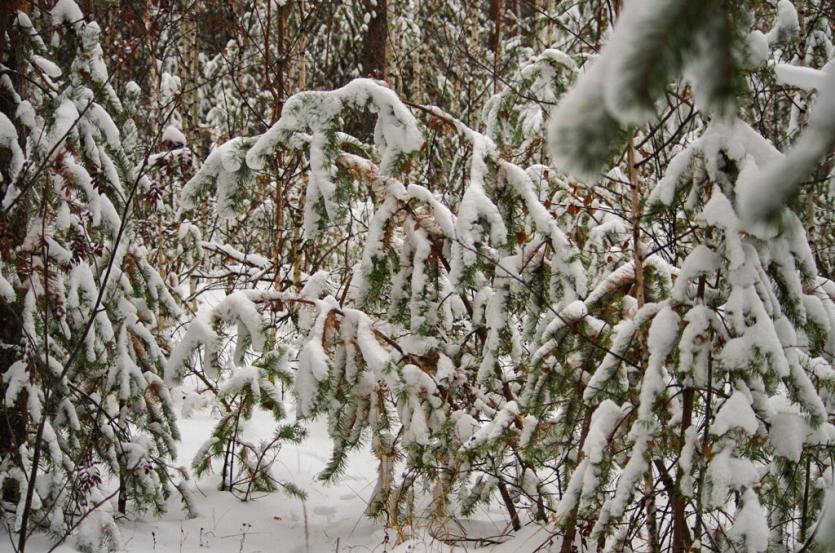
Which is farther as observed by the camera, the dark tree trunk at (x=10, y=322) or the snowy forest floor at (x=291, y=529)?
the snowy forest floor at (x=291, y=529)

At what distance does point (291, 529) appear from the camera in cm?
428

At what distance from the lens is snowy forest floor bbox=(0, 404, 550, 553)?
12.3ft

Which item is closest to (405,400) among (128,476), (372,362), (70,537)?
(372,362)

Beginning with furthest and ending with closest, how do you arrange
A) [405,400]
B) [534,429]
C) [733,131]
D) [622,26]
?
1. [405,400]
2. [534,429]
3. [733,131]
4. [622,26]

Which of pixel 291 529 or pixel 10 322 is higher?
pixel 10 322

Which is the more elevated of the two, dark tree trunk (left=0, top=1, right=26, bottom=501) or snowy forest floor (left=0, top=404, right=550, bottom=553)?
dark tree trunk (left=0, top=1, right=26, bottom=501)

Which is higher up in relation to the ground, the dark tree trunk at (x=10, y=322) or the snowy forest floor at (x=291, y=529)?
the dark tree trunk at (x=10, y=322)

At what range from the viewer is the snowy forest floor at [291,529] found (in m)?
3.75

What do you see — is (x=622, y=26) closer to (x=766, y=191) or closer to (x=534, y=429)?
(x=766, y=191)

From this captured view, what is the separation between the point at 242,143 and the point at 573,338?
67.8 inches

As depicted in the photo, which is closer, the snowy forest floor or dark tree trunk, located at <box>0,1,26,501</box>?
dark tree trunk, located at <box>0,1,26,501</box>

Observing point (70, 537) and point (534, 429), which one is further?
point (70, 537)

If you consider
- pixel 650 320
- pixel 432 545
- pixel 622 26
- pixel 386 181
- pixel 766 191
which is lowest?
pixel 432 545

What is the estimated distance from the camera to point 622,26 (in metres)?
0.72
